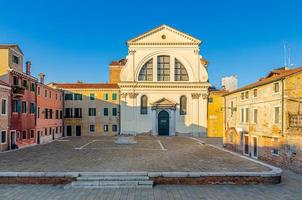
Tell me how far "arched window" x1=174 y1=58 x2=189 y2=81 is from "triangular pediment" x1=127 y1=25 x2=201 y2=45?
351 cm

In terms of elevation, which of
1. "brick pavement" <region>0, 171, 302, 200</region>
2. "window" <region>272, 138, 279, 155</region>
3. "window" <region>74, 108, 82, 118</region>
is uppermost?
"window" <region>74, 108, 82, 118</region>

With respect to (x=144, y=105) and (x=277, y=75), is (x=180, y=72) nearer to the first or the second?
(x=144, y=105)

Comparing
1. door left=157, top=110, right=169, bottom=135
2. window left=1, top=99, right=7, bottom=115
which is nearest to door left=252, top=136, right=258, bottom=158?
door left=157, top=110, right=169, bottom=135

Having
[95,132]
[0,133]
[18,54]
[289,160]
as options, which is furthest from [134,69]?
[289,160]

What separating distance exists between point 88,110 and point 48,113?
8.27 metres

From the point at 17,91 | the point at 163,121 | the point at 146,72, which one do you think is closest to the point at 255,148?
the point at 163,121

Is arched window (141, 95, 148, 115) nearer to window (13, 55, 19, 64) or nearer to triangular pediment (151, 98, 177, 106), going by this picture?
triangular pediment (151, 98, 177, 106)

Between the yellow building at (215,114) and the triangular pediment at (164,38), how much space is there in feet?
31.4

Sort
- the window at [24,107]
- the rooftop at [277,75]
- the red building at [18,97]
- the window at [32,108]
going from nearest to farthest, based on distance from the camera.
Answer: the rooftop at [277,75] → the red building at [18,97] → the window at [24,107] → the window at [32,108]

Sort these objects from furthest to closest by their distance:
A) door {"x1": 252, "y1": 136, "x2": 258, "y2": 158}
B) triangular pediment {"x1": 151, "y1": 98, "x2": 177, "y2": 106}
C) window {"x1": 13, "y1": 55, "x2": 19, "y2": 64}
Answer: triangular pediment {"x1": 151, "y1": 98, "x2": 177, "y2": 106}
window {"x1": 13, "y1": 55, "x2": 19, "y2": 64}
door {"x1": 252, "y1": 136, "x2": 258, "y2": 158}

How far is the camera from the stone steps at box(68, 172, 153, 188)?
1312 centimetres

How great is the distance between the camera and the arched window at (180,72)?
44.7m

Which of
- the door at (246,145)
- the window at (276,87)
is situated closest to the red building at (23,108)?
the door at (246,145)

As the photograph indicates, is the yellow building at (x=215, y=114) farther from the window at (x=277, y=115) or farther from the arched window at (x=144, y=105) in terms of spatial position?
the window at (x=277, y=115)
